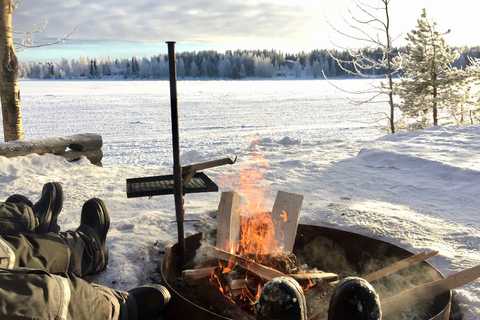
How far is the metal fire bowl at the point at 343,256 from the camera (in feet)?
7.25

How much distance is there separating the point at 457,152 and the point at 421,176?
1.40 metres

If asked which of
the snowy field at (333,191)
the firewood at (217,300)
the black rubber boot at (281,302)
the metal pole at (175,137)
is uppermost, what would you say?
the metal pole at (175,137)

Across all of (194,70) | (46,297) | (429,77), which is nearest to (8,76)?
(46,297)

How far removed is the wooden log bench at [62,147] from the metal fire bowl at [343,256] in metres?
3.87

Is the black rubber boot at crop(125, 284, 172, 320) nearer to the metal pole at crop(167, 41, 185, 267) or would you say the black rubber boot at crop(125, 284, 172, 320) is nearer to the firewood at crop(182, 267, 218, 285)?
the firewood at crop(182, 267, 218, 285)

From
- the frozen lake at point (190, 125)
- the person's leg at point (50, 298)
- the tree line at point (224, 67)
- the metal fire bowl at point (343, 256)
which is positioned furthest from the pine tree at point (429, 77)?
the tree line at point (224, 67)

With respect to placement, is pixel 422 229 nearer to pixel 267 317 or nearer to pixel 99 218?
pixel 267 317

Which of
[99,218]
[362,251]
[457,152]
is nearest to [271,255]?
[362,251]

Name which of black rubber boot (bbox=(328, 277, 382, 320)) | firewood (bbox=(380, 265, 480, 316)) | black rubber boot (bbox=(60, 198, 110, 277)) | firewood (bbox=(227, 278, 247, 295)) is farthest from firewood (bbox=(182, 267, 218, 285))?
firewood (bbox=(380, 265, 480, 316))

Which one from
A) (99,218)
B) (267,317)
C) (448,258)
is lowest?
(448,258)

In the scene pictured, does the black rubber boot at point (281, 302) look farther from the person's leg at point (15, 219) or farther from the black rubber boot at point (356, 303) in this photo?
the person's leg at point (15, 219)

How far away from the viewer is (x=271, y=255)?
2.33 metres

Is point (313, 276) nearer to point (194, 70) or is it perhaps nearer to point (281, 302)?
point (281, 302)

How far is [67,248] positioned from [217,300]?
0.90 meters
